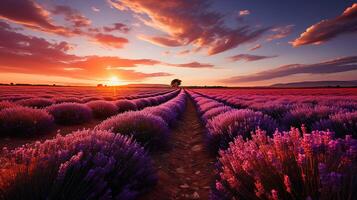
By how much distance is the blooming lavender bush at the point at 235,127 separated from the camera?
4.41 m

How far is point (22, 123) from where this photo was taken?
20.8ft

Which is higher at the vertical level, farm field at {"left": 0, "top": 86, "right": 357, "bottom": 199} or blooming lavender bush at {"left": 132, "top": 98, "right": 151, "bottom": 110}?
farm field at {"left": 0, "top": 86, "right": 357, "bottom": 199}

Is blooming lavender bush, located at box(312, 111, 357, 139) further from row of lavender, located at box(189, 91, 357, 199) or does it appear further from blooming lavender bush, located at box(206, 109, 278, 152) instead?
row of lavender, located at box(189, 91, 357, 199)

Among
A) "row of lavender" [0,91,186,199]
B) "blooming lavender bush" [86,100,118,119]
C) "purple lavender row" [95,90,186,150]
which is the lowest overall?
"blooming lavender bush" [86,100,118,119]

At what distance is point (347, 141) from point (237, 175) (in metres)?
0.83

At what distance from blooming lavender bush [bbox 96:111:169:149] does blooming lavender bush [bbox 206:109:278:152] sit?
1.11 metres

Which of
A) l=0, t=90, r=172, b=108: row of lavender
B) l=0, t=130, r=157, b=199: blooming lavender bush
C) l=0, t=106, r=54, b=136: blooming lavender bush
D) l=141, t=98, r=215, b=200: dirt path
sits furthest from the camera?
l=0, t=90, r=172, b=108: row of lavender

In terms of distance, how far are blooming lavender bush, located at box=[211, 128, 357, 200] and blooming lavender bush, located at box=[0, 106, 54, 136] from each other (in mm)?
6070

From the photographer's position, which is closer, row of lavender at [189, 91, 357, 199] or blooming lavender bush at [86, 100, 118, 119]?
row of lavender at [189, 91, 357, 199]

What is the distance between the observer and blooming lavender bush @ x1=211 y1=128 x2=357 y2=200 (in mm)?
1346

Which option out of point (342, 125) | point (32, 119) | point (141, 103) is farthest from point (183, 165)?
point (141, 103)

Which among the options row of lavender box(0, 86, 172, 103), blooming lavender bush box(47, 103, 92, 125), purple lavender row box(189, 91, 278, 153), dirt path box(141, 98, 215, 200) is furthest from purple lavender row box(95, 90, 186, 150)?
row of lavender box(0, 86, 172, 103)

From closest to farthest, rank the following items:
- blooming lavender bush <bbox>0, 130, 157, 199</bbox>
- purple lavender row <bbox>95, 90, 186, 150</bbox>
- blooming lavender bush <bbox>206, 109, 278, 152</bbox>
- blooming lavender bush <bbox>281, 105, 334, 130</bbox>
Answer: blooming lavender bush <bbox>0, 130, 157, 199</bbox> → blooming lavender bush <bbox>206, 109, 278, 152</bbox> → purple lavender row <bbox>95, 90, 186, 150</bbox> → blooming lavender bush <bbox>281, 105, 334, 130</bbox>

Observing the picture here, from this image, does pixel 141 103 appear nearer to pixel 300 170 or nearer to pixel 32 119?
pixel 32 119
